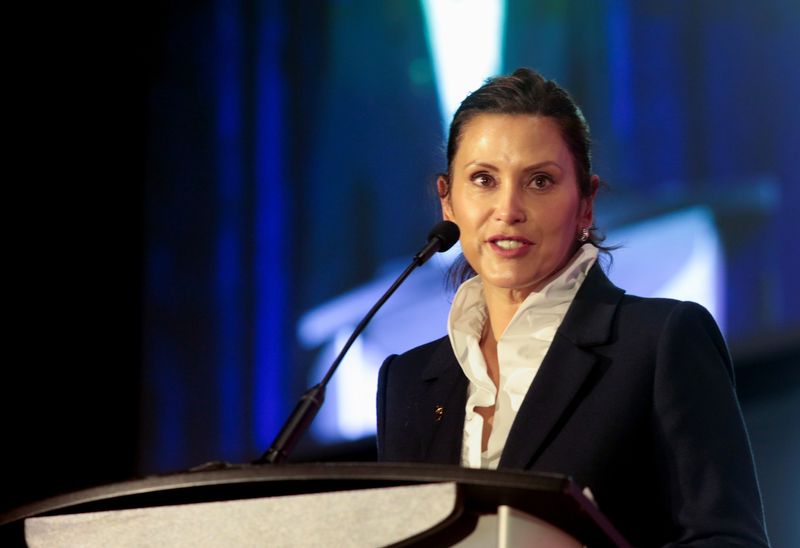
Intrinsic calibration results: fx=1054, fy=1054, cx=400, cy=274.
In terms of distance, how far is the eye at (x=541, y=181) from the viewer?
1713mm

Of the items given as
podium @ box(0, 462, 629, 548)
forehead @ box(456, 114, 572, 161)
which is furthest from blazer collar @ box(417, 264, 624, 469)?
podium @ box(0, 462, 629, 548)

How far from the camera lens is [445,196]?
6.37ft

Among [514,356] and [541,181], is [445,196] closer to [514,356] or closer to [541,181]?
[541,181]

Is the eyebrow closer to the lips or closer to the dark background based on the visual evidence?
the lips

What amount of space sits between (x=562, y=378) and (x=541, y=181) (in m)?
0.35

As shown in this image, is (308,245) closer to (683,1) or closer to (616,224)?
(616,224)

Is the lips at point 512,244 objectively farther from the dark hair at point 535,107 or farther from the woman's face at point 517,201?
the dark hair at point 535,107

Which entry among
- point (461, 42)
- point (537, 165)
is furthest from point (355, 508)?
point (461, 42)

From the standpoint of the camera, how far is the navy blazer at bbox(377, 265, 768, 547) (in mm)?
1354

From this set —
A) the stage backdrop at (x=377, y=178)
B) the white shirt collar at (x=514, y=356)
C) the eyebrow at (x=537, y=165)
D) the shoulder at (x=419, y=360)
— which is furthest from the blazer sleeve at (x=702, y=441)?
the stage backdrop at (x=377, y=178)

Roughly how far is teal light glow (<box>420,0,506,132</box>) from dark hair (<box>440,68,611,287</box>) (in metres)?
1.37

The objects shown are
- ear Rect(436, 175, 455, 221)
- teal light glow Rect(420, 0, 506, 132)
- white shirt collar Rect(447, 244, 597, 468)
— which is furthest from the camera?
teal light glow Rect(420, 0, 506, 132)

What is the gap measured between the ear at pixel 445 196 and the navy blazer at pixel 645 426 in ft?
1.09

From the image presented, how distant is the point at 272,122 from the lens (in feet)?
12.9
